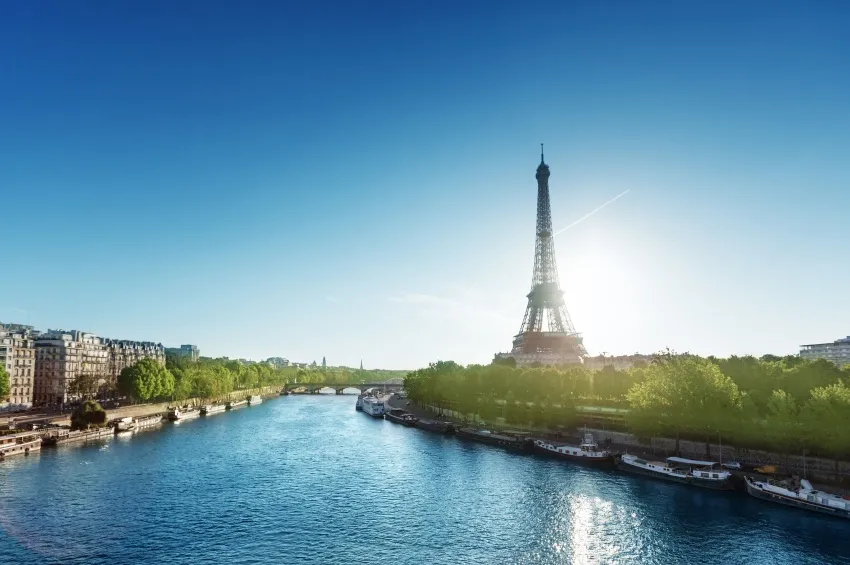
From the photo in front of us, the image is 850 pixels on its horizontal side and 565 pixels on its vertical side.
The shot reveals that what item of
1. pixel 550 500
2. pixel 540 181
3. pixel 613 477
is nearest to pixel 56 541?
pixel 550 500

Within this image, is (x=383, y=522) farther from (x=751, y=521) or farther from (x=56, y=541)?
(x=751, y=521)

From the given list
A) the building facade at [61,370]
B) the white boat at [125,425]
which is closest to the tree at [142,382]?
the building facade at [61,370]

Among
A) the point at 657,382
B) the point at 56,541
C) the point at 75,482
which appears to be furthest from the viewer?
the point at 657,382

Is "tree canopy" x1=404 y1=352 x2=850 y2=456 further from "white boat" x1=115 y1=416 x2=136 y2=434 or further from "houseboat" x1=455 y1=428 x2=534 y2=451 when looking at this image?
"white boat" x1=115 y1=416 x2=136 y2=434

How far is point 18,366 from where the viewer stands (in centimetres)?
11862

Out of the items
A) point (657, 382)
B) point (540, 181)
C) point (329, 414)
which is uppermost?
point (540, 181)

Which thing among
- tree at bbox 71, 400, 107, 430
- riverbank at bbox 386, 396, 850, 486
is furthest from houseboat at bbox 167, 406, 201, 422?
riverbank at bbox 386, 396, 850, 486

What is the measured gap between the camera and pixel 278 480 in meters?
63.1

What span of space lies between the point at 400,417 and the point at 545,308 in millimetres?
51457

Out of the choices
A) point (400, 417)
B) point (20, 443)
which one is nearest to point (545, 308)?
point (400, 417)

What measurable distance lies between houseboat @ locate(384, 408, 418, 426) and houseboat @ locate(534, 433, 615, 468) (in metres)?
41.7

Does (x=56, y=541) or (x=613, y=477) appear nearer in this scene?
(x=56, y=541)

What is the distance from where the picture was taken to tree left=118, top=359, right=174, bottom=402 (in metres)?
119

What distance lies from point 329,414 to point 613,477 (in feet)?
311
